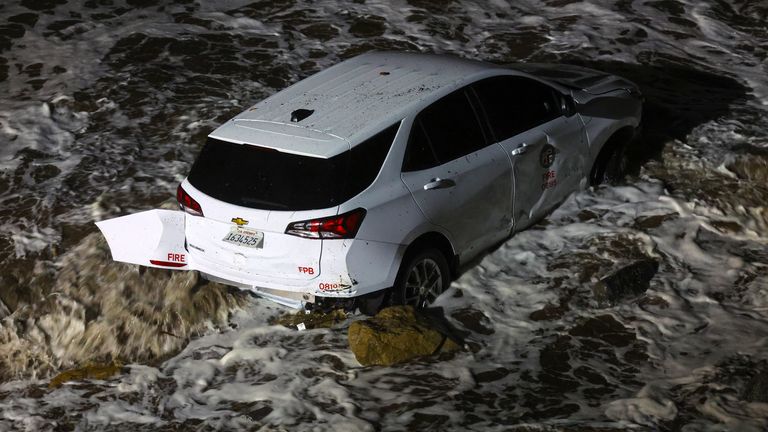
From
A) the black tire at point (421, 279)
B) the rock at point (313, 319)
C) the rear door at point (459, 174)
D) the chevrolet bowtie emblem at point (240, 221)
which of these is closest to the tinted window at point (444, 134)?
the rear door at point (459, 174)

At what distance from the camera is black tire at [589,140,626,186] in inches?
381

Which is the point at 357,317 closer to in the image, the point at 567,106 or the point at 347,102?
the point at 347,102

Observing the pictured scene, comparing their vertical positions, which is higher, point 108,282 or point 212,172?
point 212,172

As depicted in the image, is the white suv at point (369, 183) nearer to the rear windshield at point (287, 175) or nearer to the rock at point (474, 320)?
the rear windshield at point (287, 175)

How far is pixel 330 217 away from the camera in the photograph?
7.07 m

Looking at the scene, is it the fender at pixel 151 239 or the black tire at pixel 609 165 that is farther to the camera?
the black tire at pixel 609 165

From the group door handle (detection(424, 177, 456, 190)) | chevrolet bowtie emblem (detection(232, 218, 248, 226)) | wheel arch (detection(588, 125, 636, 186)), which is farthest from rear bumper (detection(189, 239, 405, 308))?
wheel arch (detection(588, 125, 636, 186))

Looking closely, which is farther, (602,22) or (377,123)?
(602,22)

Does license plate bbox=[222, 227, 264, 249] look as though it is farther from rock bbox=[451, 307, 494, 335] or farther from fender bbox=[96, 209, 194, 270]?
rock bbox=[451, 307, 494, 335]

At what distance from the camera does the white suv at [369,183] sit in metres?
7.19

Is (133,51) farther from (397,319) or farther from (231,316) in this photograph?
(397,319)

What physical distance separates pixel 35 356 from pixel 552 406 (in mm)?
4076

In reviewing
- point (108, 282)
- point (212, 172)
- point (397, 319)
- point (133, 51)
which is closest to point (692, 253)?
point (397, 319)

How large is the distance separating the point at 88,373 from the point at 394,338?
2.40m
